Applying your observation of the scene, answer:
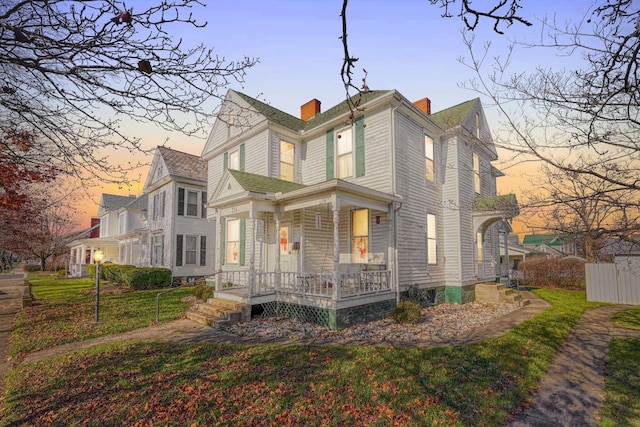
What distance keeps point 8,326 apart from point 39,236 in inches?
273

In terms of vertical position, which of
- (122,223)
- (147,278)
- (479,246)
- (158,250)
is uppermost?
(122,223)

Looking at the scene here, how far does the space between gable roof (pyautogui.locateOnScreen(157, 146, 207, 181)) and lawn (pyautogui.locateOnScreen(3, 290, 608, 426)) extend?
15.2 m

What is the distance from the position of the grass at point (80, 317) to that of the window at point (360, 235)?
6.68 metres

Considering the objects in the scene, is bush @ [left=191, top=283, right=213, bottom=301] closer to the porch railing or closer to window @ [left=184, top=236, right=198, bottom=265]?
the porch railing

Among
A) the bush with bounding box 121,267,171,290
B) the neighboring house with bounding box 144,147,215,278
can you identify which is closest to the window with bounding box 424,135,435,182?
the neighboring house with bounding box 144,147,215,278

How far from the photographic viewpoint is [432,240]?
13.4 meters

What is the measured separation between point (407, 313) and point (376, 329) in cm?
122

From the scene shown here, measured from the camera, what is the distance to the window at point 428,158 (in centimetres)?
1350

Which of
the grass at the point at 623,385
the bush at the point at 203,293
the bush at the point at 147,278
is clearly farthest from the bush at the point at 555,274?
the bush at the point at 147,278

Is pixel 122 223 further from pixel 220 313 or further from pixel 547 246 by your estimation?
pixel 547 246

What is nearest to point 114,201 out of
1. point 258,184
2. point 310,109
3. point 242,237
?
point 242,237

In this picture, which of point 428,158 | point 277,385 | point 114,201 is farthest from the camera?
point 114,201

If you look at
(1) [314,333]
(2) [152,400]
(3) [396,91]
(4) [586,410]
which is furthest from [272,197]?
(4) [586,410]

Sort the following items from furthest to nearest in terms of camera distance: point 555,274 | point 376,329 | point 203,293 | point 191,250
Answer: point 555,274 < point 191,250 < point 203,293 < point 376,329
